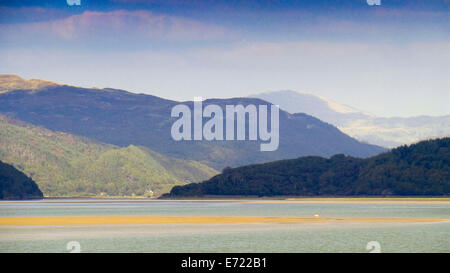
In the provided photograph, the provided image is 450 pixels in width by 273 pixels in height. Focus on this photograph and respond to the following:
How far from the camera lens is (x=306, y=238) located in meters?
112

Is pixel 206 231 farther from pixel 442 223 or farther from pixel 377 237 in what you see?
pixel 442 223
